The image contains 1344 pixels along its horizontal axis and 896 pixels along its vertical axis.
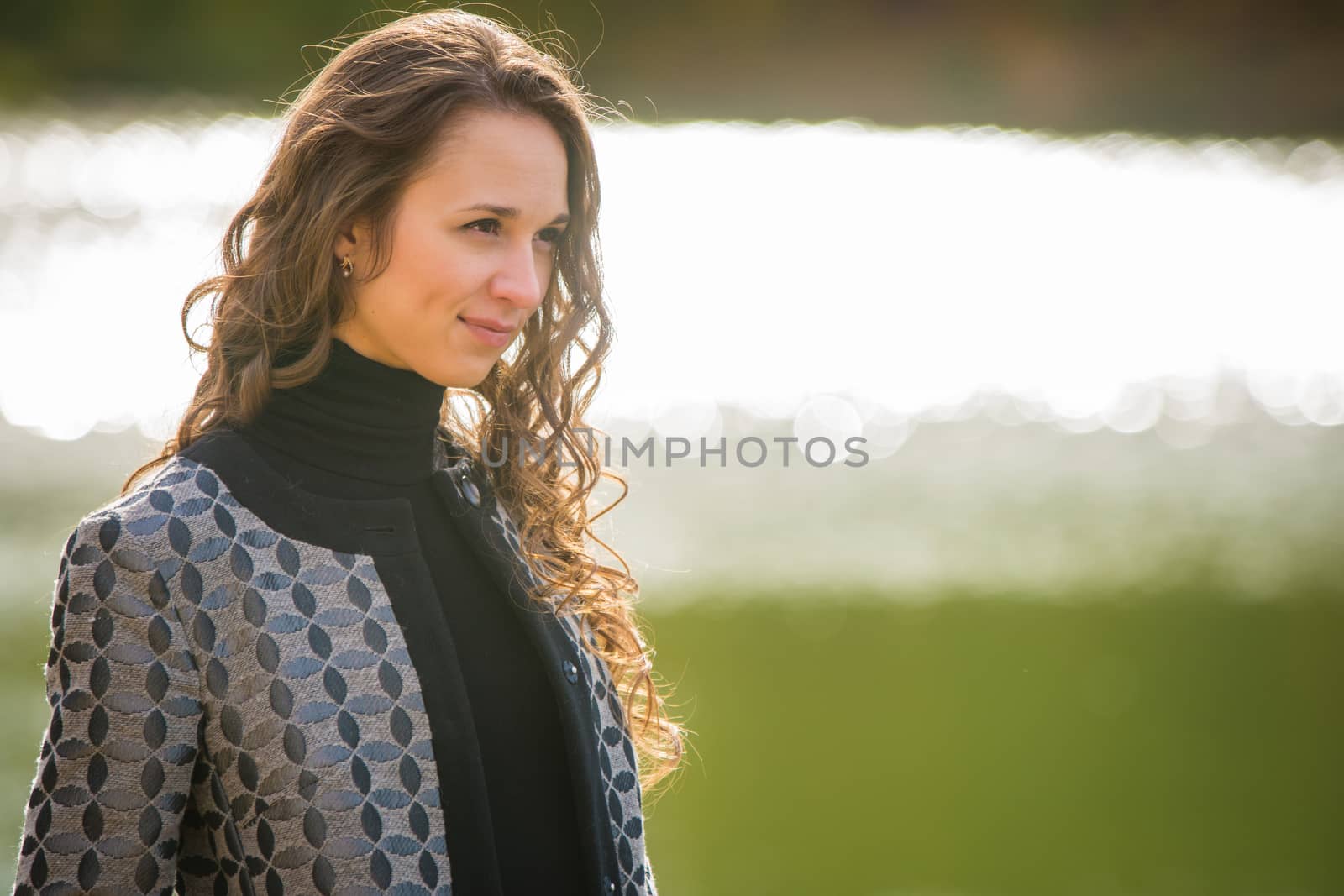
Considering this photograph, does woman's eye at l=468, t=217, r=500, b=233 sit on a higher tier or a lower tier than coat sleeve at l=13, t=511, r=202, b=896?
higher

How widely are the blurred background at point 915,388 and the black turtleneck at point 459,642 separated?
1.92 meters

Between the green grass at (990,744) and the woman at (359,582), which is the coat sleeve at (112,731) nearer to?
the woman at (359,582)

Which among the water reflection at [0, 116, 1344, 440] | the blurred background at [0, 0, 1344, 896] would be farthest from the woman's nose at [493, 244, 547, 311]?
the water reflection at [0, 116, 1344, 440]

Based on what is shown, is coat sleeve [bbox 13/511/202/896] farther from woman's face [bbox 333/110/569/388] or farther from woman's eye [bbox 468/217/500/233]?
woman's eye [bbox 468/217/500/233]

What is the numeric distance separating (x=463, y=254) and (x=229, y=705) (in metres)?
0.54

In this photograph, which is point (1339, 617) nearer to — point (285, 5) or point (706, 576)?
point (706, 576)

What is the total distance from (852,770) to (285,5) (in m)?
7.27

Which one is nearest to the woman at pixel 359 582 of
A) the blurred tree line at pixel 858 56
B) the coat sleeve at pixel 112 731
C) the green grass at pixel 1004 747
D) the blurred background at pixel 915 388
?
the coat sleeve at pixel 112 731

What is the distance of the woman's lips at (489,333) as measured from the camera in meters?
1.45

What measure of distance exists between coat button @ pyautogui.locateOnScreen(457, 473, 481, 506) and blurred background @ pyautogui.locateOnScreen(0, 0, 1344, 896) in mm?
1841

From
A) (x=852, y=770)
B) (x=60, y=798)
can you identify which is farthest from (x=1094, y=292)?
(x=60, y=798)

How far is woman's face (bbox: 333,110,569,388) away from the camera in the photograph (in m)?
1.40

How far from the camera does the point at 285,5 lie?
920 cm

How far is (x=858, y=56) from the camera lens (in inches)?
381
